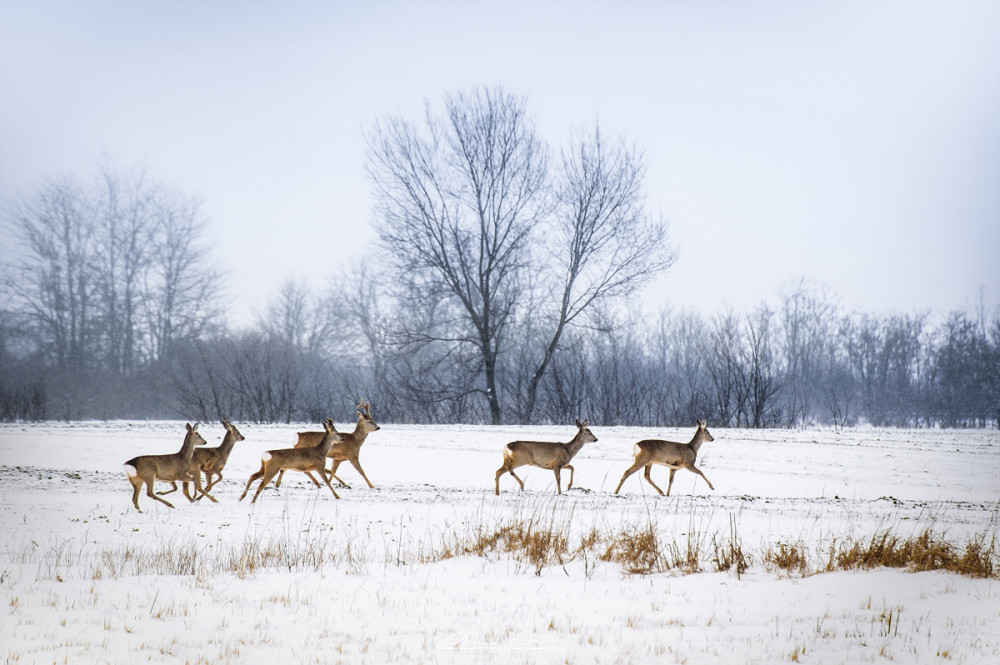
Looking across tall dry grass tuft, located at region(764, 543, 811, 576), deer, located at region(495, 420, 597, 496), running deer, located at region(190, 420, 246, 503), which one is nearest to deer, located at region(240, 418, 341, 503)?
running deer, located at region(190, 420, 246, 503)

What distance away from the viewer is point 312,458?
32.8ft

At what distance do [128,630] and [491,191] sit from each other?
2285cm

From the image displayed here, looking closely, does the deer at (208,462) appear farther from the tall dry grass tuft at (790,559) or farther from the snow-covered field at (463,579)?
the tall dry grass tuft at (790,559)

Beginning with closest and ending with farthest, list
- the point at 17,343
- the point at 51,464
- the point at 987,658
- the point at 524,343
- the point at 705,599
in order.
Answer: the point at 987,658 → the point at 705,599 → the point at 17,343 → the point at 51,464 → the point at 524,343

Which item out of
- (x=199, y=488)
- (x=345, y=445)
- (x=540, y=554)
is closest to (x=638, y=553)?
(x=540, y=554)

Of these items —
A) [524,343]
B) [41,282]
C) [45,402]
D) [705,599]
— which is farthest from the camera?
[524,343]

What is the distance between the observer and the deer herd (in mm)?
9023

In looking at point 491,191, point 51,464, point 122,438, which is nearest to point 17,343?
point 51,464

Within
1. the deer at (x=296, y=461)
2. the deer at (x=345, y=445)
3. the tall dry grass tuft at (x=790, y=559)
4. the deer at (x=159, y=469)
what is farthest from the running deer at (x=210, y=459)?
the tall dry grass tuft at (x=790, y=559)

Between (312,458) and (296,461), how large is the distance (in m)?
0.26

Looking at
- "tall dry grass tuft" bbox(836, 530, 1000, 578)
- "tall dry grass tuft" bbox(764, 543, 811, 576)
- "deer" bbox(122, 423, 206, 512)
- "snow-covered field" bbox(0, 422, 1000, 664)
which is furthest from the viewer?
"deer" bbox(122, 423, 206, 512)

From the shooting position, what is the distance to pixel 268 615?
15.8 feet

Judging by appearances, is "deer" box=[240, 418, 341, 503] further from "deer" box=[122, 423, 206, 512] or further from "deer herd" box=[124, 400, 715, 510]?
"deer" box=[122, 423, 206, 512]

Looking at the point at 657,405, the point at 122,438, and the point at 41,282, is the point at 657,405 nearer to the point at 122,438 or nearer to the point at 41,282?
the point at 122,438
